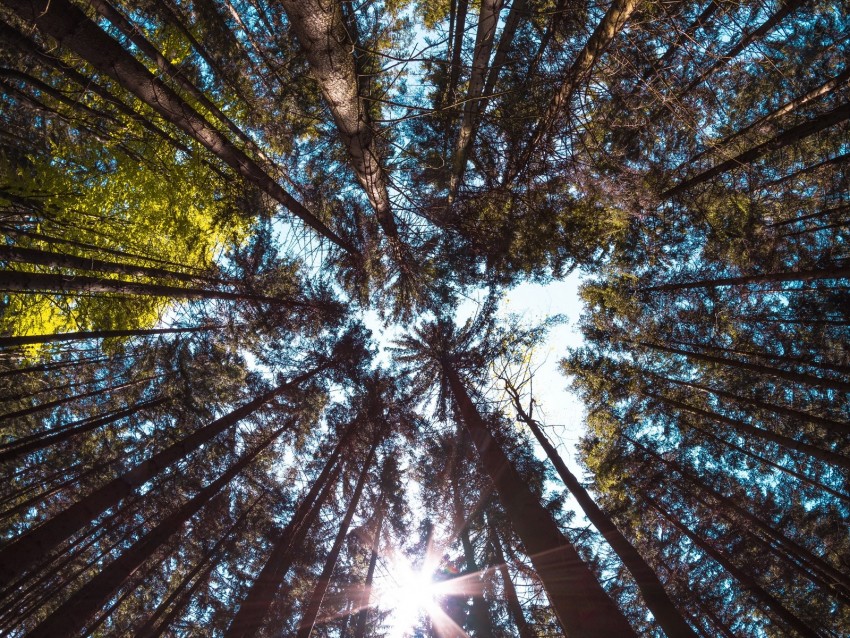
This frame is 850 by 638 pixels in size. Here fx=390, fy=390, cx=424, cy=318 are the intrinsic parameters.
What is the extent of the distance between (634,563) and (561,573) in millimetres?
2405

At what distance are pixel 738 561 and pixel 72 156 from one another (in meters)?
18.1

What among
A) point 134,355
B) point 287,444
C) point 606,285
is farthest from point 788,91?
point 134,355

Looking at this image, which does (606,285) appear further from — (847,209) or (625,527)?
(625,527)

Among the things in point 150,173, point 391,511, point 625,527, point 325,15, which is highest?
point 150,173

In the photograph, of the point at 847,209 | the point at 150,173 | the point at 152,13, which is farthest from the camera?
the point at 847,209

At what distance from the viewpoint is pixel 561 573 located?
3.18 m

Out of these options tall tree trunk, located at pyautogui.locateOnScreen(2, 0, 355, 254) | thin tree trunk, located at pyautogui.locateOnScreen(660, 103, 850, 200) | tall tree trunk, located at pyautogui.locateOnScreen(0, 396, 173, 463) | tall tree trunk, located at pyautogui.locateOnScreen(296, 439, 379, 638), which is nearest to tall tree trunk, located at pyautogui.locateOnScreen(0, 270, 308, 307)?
tall tree trunk, located at pyautogui.locateOnScreen(2, 0, 355, 254)

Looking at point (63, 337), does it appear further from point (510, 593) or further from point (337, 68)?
point (510, 593)

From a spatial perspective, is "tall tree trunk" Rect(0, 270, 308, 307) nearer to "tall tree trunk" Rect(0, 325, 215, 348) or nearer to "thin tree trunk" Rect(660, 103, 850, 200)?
"tall tree trunk" Rect(0, 325, 215, 348)

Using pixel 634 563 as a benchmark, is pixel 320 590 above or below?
above

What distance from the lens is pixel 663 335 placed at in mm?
11672

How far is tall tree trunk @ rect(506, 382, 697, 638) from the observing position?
3.61m

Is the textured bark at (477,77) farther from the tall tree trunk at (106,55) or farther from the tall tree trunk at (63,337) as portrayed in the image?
the tall tree trunk at (63,337)

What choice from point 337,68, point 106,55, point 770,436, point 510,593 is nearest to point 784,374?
point 770,436
